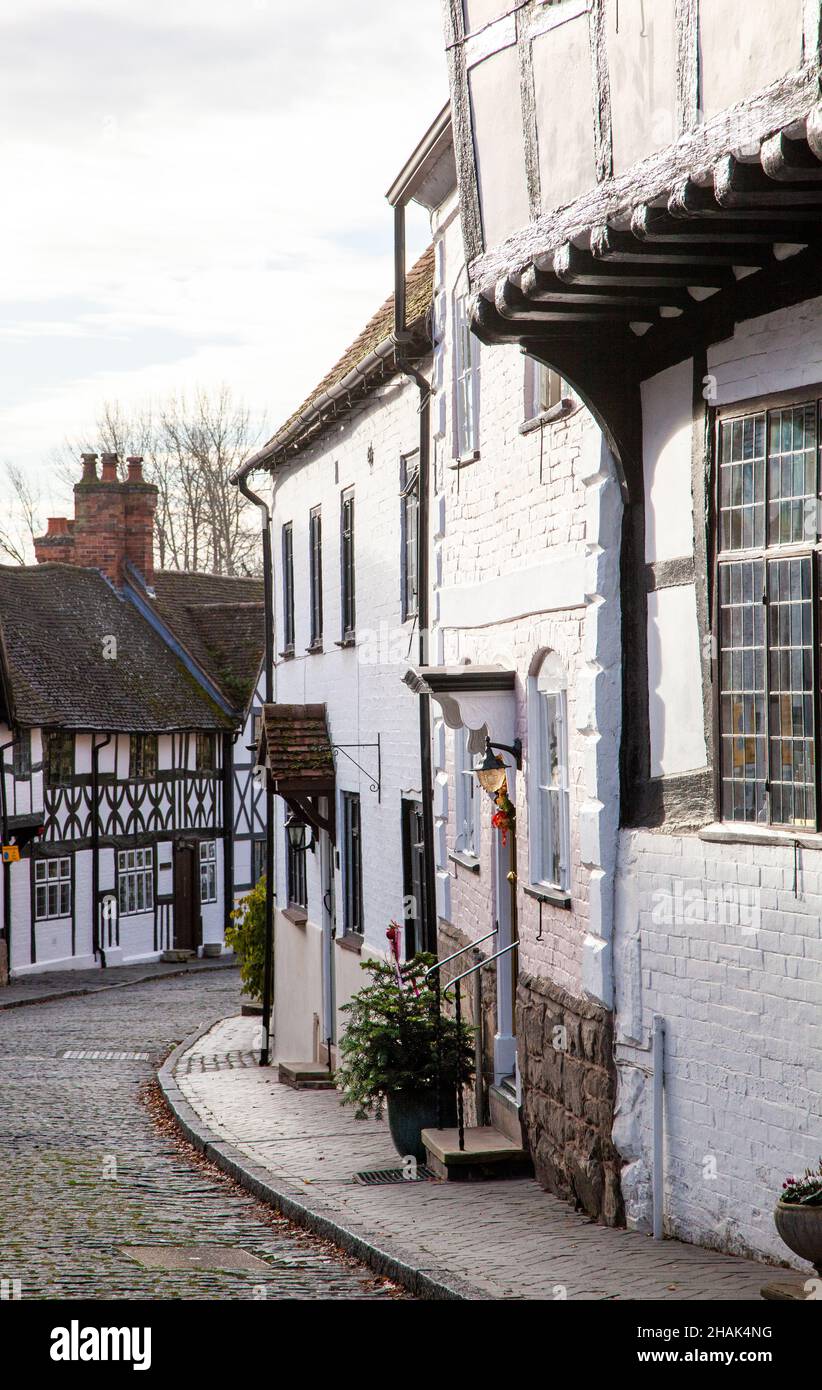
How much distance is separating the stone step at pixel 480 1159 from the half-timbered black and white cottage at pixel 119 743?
23993 mm

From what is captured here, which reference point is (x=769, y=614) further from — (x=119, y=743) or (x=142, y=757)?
(x=142, y=757)

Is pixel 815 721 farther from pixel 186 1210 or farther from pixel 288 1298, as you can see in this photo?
pixel 186 1210

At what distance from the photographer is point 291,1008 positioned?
70.5 ft

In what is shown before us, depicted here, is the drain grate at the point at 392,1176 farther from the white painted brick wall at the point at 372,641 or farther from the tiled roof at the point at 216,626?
the tiled roof at the point at 216,626

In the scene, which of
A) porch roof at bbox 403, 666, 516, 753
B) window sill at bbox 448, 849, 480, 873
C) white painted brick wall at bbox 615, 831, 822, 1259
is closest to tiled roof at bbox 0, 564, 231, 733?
window sill at bbox 448, 849, 480, 873

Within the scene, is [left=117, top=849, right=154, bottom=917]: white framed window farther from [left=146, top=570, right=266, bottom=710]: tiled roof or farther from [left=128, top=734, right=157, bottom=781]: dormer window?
[left=146, top=570, right=266, bottom=710]: tiled roof

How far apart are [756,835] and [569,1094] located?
2.68 metres

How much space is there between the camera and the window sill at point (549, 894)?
383 inches

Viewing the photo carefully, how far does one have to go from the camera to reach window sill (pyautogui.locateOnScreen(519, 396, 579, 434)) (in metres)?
9.66

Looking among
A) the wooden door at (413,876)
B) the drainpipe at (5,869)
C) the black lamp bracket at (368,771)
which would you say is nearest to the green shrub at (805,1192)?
the wooden door at (413,876)

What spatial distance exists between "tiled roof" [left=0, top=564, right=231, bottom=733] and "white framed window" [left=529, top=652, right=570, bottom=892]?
25.2 meters

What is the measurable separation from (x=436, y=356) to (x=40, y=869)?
24.2 meters

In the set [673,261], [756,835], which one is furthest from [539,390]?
[756,835]
